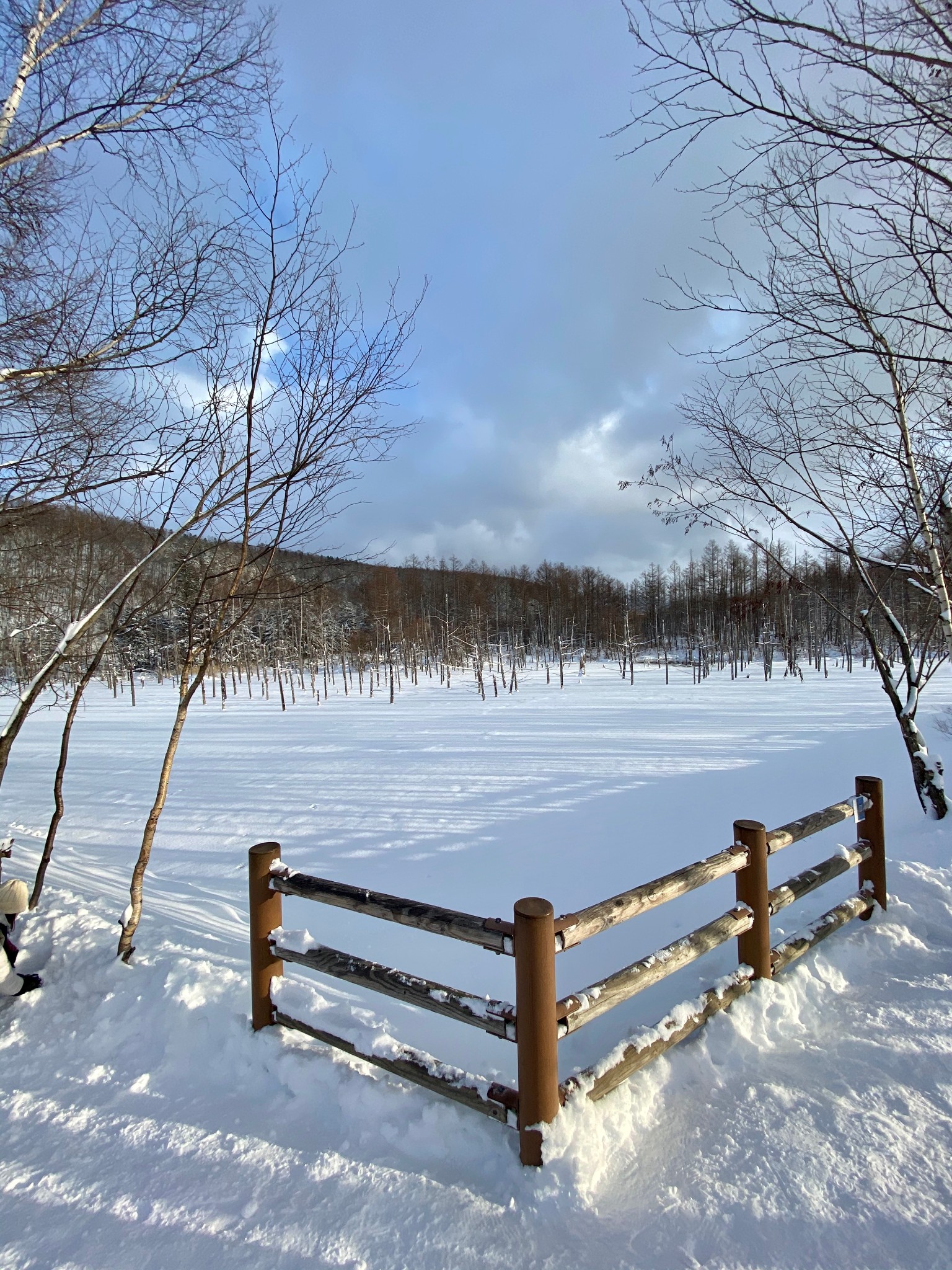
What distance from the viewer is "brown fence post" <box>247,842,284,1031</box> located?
2842mm

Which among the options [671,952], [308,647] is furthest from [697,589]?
[671,952]

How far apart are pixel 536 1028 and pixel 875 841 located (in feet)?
9.66

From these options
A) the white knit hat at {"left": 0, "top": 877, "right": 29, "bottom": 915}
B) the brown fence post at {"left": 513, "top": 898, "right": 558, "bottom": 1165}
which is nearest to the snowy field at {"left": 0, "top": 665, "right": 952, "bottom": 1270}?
the brown fence post at {"left": 513, "top": 898, "right": 558, "bottom": 1165}

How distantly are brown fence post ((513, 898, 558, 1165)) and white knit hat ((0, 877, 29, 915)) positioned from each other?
3.27 m

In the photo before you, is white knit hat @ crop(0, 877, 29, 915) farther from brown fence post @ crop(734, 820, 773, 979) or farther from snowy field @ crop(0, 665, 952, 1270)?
brown fence post @ crop(734, 820, 773, 979)

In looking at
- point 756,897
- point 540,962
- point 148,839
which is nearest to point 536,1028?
point 540,962

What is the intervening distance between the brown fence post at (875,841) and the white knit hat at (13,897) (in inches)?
210

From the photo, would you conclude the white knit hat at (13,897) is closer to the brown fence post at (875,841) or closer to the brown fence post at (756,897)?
the brown fence post at (756,897)

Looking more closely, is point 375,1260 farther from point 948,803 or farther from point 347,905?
point 948,803

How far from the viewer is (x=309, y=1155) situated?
2.12 m

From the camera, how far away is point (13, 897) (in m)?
3.54

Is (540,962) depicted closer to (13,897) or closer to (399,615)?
(13,897)

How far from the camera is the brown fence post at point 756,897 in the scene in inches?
113

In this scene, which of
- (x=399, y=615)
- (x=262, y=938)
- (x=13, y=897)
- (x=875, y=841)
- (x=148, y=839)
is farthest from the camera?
(x=399, y=615)
